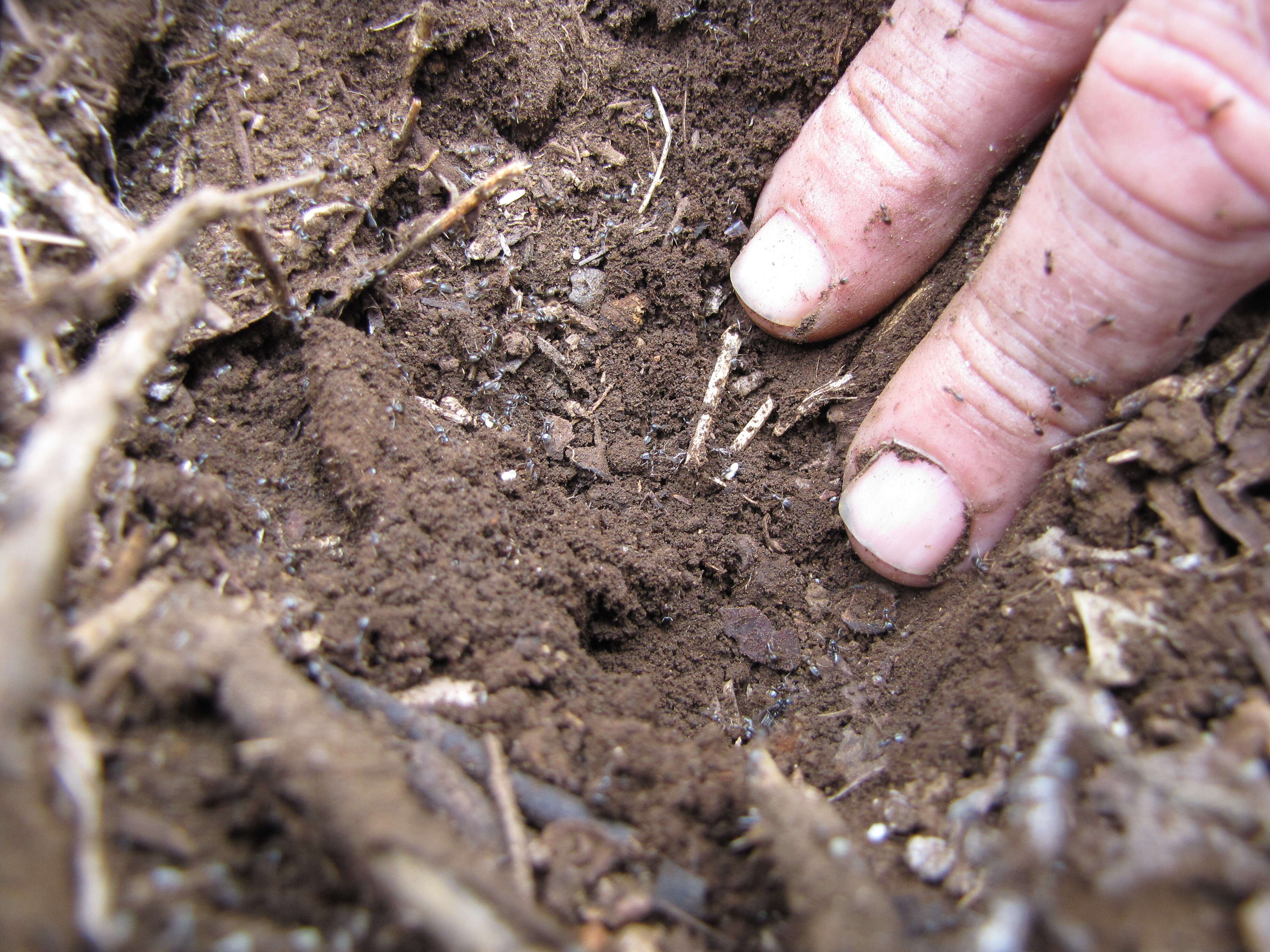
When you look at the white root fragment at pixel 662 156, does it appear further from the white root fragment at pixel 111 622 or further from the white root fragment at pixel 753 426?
the white root fragment at pixel 111 622

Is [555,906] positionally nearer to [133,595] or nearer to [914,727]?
[133,595]

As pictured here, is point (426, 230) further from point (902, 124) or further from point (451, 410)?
point (902, 124)

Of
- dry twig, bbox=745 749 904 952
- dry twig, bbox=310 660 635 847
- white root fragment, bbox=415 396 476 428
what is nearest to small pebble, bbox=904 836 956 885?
dry twig, bbox=745 749 904 952

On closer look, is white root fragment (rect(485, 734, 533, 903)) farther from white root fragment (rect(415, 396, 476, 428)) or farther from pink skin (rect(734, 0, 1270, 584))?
pink skin (rect(734, 0, 1270, 584))

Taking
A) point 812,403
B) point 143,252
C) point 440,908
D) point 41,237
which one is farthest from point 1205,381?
point 41,237

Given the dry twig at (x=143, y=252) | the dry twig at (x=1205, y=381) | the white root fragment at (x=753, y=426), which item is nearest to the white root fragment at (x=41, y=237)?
the dry twig at (x=143, y=252)

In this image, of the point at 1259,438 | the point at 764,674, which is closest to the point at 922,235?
the point at 1259,438
